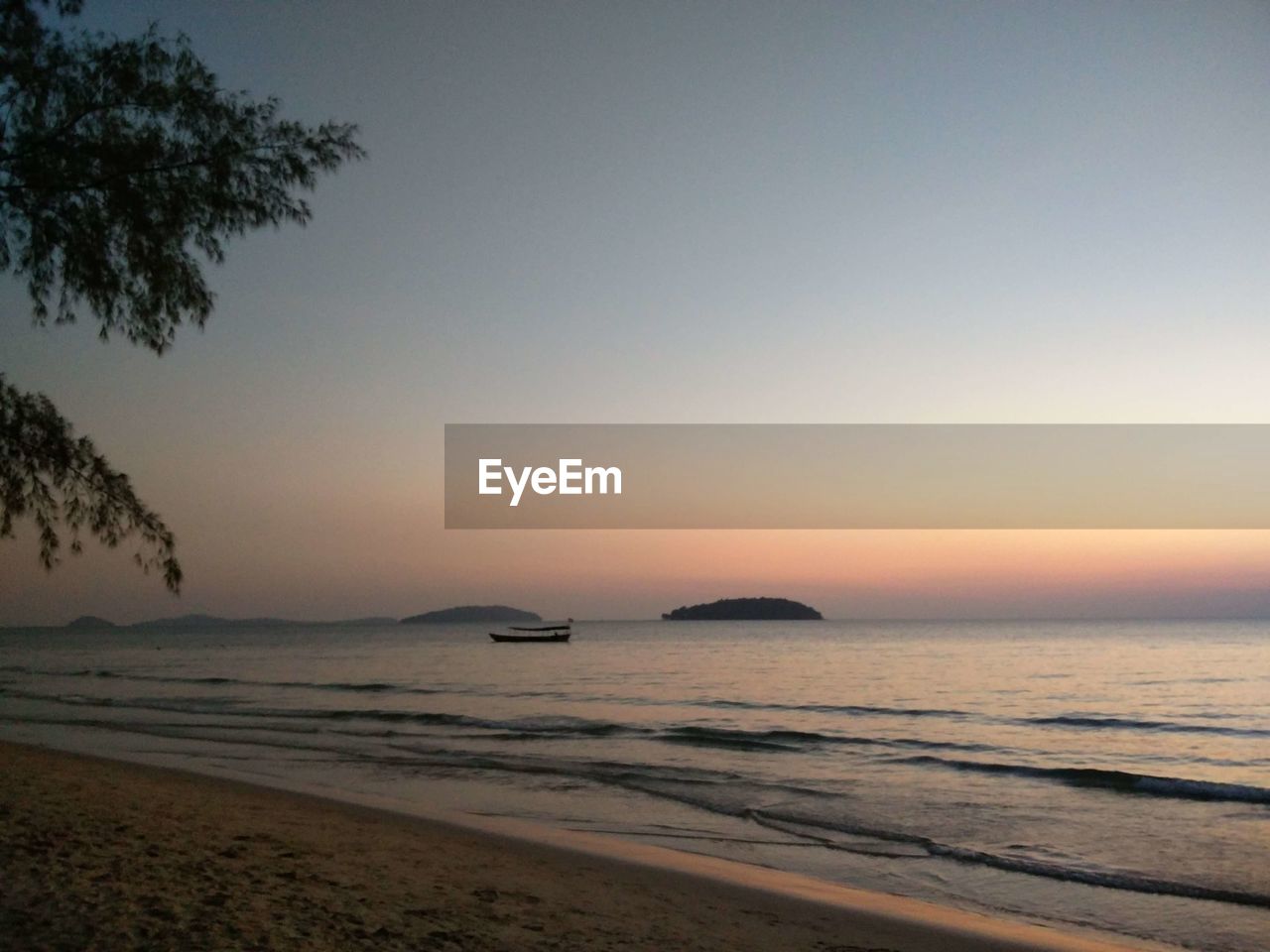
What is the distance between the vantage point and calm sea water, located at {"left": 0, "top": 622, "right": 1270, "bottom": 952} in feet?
41.2

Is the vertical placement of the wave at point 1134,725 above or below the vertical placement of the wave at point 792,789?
below

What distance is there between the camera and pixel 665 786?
1936 centimetres

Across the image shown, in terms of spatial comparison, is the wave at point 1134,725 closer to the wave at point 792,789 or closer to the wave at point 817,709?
the wave at point 817,709

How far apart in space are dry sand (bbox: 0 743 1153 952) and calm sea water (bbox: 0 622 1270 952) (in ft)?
6.73

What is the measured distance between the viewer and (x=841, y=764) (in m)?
23.2

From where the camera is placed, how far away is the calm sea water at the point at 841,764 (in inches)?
495

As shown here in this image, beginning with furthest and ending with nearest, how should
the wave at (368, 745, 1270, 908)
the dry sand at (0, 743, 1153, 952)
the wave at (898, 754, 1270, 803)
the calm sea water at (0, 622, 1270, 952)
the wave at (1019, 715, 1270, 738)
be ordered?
the wave at (1019, 715, 1270, 738)
the wave at (898, 754, 1270, 803)
the calm sea water at (0, 622, 1270, 952)
the wave at (368, 745, 1270, 908)
the dry sand at (0, 743, 1153, 952)

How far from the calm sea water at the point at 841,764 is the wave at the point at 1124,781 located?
0.32ft

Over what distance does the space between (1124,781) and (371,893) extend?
18235 millimetres

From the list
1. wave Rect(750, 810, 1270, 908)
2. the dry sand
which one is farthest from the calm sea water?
the dry sand

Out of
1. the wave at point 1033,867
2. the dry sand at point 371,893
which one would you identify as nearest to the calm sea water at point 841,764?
the wave at point 1033,867

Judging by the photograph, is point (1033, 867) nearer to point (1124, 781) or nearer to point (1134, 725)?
point (1124, 781)

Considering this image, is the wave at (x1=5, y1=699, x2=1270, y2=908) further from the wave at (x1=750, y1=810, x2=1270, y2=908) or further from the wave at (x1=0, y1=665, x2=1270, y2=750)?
the wave at (x1=0, y1=665, x2=1270, y2=750)

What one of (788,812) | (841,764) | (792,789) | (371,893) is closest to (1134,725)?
(841,764)
